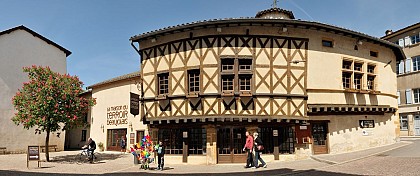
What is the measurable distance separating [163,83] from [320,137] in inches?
332

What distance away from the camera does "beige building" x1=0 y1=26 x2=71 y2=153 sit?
22.6 metres

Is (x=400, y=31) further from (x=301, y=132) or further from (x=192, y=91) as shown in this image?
(x=192, y=91)

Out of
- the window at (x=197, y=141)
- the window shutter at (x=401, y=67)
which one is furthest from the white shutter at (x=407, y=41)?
the window at (x=197, y=141)

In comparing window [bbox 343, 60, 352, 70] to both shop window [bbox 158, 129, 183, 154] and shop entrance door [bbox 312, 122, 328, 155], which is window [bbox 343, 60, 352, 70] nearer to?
shop entrance door [bbox 312, 122, 328, 155]

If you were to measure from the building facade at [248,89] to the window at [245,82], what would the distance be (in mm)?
47

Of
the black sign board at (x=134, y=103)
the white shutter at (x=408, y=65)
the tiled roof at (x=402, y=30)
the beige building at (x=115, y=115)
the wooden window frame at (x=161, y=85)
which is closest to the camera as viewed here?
the wooden window frame at (x=161, y=85)

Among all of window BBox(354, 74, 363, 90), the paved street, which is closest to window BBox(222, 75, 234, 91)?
the paved street

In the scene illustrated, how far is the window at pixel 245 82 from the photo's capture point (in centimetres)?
1466

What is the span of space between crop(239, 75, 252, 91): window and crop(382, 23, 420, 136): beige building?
63.5 ft

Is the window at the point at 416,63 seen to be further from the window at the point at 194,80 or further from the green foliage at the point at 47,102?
the green foliage at the point at 47,102

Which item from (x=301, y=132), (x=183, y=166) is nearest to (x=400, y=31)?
(x=301, y=132)

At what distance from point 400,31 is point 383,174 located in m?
22.8

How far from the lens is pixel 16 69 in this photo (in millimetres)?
23391

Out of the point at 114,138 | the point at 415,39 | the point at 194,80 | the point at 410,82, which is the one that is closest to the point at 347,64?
the point at 194,80
